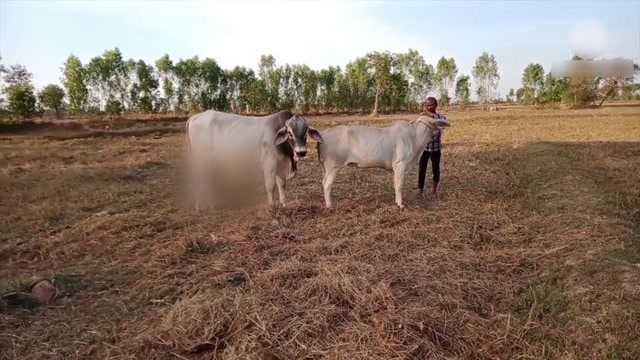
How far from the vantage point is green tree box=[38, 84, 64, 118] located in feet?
133

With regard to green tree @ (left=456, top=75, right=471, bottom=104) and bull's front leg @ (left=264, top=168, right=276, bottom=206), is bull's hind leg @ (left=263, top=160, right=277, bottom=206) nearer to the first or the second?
bull's front leg @ (left=264, top=168, right=276, bottom=206)

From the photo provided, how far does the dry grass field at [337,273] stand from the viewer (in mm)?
3809

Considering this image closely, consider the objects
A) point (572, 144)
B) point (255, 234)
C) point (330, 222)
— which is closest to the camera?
point (255, 234)

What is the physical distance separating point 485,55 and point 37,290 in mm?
74514

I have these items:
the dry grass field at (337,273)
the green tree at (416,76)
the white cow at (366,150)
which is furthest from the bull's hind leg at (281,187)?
the green tree at (416,76)

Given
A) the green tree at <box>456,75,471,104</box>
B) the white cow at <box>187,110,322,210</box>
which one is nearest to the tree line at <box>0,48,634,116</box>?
the green tree at <box>456,75,471,104</box>

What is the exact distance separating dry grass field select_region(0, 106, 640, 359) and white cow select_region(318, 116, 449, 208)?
0.61m

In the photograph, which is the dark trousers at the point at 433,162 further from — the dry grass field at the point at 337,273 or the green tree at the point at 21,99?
the green tree at the point at 21,99

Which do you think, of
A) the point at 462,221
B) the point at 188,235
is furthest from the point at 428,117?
the point at 188,235

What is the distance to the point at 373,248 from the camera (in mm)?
5875

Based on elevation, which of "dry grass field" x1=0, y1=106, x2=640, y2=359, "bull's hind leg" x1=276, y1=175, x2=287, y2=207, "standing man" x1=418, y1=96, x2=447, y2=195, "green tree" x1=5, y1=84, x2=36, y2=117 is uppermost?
"green tree" x1=5, y1=84, x2=36, y2=117

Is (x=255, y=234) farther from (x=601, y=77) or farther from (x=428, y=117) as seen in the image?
(x=601, y=77)

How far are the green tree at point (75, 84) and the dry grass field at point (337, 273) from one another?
35.7m

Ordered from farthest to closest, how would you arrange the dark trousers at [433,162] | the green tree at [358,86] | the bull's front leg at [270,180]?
the green tree at [358,86] < the dark trousers at [433,162] < the bull's front leg at [270,180]
